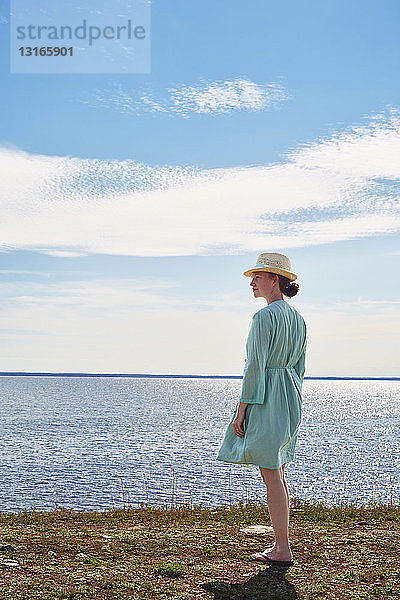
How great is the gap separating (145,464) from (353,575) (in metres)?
32.3

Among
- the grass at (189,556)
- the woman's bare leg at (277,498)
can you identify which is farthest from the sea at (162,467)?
the woman's bare leg at (277,498)

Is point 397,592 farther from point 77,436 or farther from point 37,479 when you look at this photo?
point 77,436

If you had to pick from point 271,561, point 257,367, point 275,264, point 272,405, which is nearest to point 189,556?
point 271,561

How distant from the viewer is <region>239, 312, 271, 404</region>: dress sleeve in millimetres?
6016

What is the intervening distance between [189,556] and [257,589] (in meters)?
1.19

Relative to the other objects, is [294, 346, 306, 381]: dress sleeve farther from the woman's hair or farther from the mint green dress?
the woman's hair

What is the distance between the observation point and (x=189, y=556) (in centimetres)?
658

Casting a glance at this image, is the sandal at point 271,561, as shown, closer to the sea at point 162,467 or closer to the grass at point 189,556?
the grass at point 189,556

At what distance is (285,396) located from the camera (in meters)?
6.13

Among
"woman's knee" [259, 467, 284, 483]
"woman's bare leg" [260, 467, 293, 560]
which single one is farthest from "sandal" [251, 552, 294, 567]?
"woman's knee" [259, 467, 284, 483]

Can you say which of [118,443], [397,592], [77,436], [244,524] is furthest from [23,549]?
[77,436]

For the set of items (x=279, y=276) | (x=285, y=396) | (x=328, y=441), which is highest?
(x=279, y=276)

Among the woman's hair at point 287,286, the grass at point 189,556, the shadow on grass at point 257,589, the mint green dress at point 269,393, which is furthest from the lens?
the woman's hair at point 287,286

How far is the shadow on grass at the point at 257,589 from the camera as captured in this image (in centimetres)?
538
